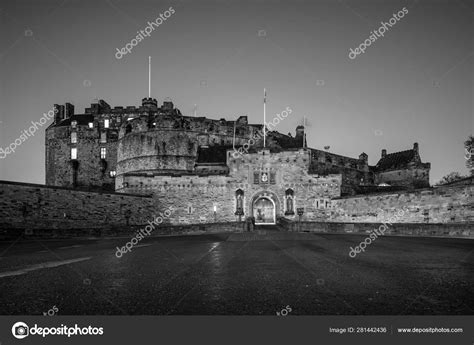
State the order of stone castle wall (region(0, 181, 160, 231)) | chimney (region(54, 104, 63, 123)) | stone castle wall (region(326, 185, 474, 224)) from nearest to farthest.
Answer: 1. stone castle wall (region(326, 185, 474, 224))
2. stone castle wall (region(0, 181, 160, 231))
3. chimney (region(54, 104, 63, 123))

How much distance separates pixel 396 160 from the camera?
143ft

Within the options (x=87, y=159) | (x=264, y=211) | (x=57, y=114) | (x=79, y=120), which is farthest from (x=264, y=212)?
(x=57, y=114)

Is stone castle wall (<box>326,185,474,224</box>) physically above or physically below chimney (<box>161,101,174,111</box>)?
below

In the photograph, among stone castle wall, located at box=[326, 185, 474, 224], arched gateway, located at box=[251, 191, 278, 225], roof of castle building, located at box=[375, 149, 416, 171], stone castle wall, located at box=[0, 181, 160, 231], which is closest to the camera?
stone castle wall, located at box=[326, 185, 474, 224]

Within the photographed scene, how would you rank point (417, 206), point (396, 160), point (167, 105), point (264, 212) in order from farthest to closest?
point (167, 105)
point (396, 160)
point (264, 212)
point (417, 206)

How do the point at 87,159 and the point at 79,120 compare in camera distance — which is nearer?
the point at 87,159

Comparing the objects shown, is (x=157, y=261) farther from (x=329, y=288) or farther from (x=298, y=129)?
(x=298, y=129)

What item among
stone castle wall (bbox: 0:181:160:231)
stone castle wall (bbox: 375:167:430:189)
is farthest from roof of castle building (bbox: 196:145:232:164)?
stone castle wall (bbox: 375:167:430:189)

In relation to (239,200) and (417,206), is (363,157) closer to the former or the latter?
(239,200)

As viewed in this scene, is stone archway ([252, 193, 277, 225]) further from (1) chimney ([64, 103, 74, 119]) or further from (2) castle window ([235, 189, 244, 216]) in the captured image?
(1) chimney ([64, 103, 74, 119])

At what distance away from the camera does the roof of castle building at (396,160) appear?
137 feet

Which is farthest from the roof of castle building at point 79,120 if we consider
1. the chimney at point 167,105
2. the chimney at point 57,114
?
the chimney at point 167,105

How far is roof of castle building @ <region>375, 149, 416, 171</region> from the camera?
41656 mm

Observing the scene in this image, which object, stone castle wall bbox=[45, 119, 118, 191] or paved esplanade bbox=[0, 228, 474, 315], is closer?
paved esplanade bbox=[0, 228, 474, 315]
